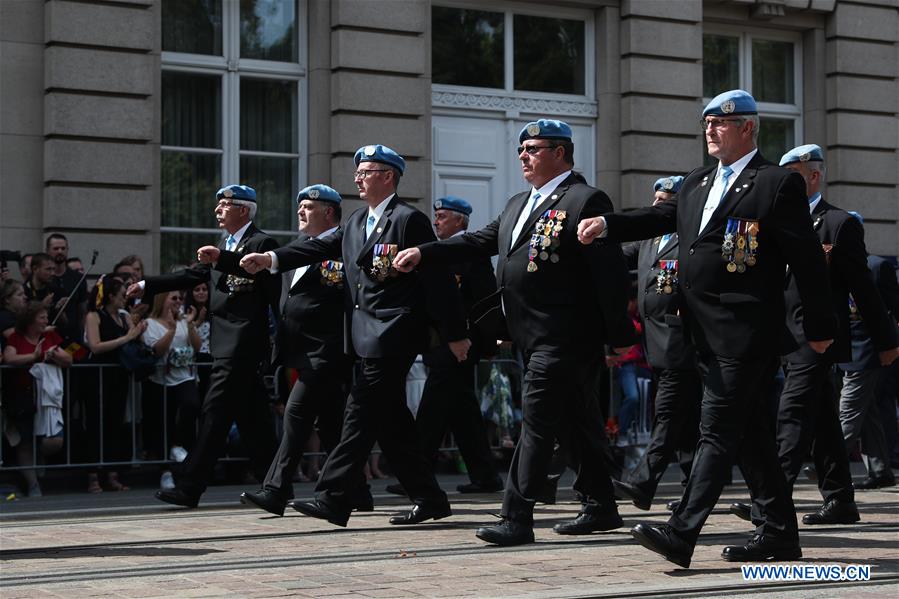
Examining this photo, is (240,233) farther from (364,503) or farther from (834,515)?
(834,515)

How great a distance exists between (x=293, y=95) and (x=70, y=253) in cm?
328

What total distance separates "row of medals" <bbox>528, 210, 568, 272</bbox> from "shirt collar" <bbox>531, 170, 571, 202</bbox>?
210mm

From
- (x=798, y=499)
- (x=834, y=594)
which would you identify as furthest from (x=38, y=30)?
(x=834, y=594)

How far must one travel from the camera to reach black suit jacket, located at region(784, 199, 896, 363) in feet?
27.6

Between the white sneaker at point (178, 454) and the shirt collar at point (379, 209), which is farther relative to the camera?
the white sneaker at point (178, 454)

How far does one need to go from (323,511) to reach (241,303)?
6.34 ft

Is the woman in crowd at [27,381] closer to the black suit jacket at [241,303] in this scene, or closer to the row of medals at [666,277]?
the black suit jacket at [241,303]

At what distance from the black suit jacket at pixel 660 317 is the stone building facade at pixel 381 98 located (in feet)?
20.7

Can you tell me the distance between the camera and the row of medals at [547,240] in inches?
302

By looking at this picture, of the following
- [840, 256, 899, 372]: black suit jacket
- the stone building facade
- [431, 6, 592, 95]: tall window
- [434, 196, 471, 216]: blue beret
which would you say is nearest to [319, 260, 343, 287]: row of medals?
[434, 196, 471, 216]: blue beret

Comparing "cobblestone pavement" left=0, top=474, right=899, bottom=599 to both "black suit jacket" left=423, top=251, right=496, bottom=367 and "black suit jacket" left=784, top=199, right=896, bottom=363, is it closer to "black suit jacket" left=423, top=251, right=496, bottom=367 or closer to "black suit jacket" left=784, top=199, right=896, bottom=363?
"black suit jacket" left=784, top=199, right=896, bottom=363

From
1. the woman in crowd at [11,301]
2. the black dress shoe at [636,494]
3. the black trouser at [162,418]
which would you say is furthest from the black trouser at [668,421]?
the woman in crowd at [11,301]

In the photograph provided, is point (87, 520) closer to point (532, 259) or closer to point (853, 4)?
point (532, 259)

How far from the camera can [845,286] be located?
8648 millimetres
